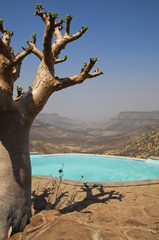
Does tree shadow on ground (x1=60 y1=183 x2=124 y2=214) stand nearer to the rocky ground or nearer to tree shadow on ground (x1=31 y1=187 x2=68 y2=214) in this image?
the rocky ground

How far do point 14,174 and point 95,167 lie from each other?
10.2m

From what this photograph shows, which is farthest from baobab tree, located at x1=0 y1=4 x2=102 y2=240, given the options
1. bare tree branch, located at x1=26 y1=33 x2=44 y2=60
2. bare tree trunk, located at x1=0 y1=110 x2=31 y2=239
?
bare tree branch, located at x1=26 y1=33 x2=44 y2=60

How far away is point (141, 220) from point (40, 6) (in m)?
4.48

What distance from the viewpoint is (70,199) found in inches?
159

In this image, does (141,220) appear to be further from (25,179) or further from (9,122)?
(9,122)

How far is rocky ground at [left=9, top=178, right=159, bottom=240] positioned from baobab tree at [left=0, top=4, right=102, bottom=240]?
316 millimetres

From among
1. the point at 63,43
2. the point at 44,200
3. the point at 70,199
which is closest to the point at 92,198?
the point at 70,199

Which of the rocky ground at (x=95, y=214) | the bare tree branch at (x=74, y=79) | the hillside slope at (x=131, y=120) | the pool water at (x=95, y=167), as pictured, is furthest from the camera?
the hillside slope at (x=131, y=120)

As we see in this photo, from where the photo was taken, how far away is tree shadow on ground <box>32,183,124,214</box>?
3.57m

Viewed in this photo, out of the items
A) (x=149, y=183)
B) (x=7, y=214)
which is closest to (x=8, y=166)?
(x=7, y=214)

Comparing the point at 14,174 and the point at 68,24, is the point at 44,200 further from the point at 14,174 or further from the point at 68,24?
the point at 68,24

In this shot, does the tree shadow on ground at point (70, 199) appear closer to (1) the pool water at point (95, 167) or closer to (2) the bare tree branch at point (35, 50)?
(2) the bare tree branch at point (35, 50)

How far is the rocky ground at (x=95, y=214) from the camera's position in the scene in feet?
6.04

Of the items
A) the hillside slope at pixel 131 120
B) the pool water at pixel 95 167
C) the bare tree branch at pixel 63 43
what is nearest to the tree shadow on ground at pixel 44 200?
the bare tree branch at pixel 63 43
